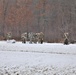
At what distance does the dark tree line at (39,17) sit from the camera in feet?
143

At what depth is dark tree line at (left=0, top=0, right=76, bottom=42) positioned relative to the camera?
143 ft

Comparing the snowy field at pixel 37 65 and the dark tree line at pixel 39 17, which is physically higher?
the dark tree line at pixel 39 17

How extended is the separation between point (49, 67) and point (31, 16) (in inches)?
1166

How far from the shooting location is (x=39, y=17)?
47656 mm

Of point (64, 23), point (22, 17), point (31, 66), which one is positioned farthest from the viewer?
point (64, 23)

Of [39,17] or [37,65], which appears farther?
[39,17]

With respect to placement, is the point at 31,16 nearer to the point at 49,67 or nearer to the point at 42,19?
the point at 42,19

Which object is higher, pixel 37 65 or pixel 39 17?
pixel 39 17

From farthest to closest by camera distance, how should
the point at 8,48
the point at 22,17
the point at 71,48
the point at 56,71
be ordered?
the point at 22,17
the point at 8,48
the point at 71,48
the point at 56,71

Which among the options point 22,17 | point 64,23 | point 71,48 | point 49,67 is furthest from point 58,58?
point 64,23

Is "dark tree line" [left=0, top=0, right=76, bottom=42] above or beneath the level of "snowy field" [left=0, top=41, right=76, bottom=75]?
above

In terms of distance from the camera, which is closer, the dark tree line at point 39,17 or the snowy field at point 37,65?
the snowy field at point 37,65

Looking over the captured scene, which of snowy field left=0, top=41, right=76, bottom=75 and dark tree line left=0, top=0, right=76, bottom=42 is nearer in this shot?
snowy field left=0, top=41, right=76, bottom=75

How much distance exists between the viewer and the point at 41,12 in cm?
4662
